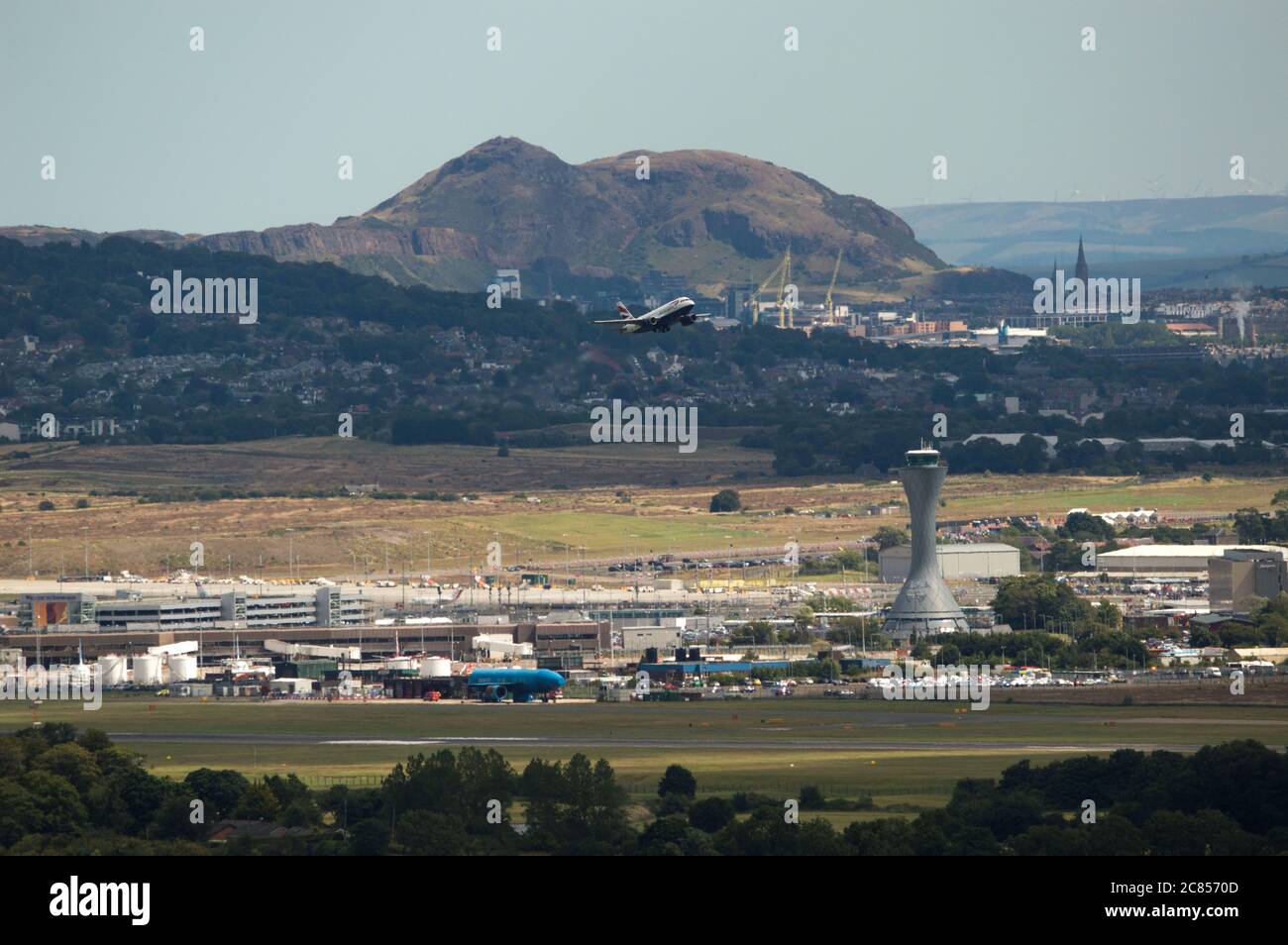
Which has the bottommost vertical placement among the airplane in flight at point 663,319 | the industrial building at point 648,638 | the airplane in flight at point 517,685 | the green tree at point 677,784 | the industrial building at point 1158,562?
the green tree at point 677,784

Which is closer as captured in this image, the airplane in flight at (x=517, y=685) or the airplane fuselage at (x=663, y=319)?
the airplane fuselage at (x=663, y=319)

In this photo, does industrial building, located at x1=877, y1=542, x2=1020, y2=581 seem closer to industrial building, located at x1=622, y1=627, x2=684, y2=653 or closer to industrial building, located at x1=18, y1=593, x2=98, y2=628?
industrial building, located at x1=622, y1=627, x2=684, y2=653

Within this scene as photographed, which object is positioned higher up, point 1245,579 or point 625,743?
point 1245,579

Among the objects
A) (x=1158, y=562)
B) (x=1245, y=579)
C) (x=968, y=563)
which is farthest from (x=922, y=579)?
(x=1158, y=562)

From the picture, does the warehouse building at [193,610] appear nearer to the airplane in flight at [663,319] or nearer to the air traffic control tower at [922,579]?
the air traffic control tower at [922,579]

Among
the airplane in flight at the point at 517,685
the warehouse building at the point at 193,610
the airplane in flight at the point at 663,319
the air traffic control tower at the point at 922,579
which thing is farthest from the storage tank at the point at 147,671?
the air traffic control tower at the point at 922,579

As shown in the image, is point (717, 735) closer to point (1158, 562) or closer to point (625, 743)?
point (625, 743)
